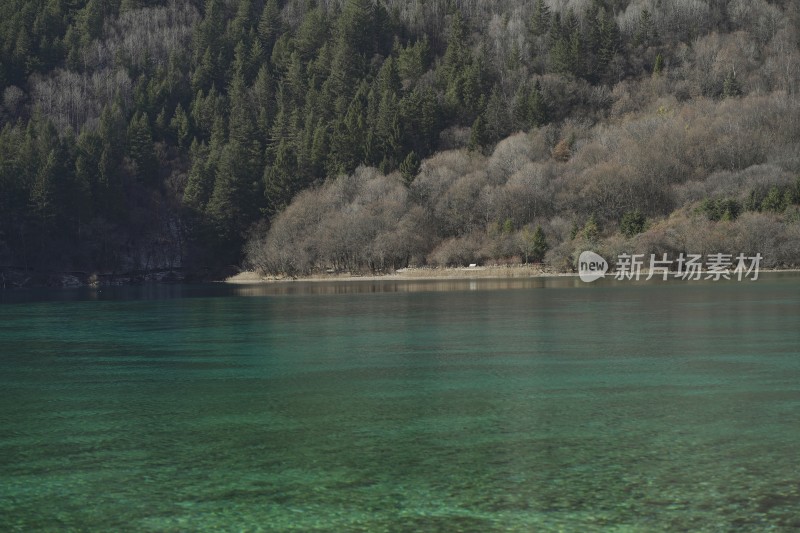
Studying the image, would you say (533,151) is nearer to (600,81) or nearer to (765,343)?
(600,81)

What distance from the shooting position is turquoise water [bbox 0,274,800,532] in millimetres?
10586

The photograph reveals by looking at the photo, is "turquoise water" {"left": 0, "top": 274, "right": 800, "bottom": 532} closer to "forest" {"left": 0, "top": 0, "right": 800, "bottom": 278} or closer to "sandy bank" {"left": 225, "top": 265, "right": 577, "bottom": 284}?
"sandy bank" {"left": 225, "top": 265, "right": 577, "bottom": 284}

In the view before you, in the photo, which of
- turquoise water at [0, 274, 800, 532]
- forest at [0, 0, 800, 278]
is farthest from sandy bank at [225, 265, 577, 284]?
turquoise water at [0, 274, 800, 532]

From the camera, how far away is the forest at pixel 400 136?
356 feet

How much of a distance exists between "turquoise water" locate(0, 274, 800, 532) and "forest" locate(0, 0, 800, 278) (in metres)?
69.0

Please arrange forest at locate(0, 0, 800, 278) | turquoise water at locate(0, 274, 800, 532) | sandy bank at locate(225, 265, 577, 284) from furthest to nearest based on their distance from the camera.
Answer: forest at locate(0, 0, 800, 278) → sandy bank at locate(225, 265, 577, 284) → turquoise water at locate(0, 274, 800, 532)

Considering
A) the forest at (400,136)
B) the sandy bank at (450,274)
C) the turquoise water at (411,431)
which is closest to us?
the turquoise water at (411,431)

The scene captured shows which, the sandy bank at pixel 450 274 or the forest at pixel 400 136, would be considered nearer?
the sandy bank at pixel 450 274

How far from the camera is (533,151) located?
12506 cm

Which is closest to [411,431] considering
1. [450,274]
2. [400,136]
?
[450,274]

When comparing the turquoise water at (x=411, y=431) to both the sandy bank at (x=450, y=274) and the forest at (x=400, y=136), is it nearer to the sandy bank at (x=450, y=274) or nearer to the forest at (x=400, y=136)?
the sandy bank at (x=450, y=274)

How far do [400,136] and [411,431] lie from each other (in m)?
119

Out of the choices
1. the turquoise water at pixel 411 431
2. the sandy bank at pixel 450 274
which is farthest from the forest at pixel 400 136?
the turquoise water at pixel 411 431

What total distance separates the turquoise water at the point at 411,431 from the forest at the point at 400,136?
6895 cm
